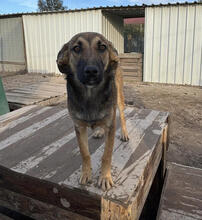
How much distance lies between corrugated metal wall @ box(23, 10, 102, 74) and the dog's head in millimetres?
8564

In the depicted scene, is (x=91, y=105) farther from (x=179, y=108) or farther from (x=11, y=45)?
(x=11, y=45)

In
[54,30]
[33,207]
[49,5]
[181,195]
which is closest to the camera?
[33,207]

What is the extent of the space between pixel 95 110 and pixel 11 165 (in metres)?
1.06

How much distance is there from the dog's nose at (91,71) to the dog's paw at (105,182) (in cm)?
88

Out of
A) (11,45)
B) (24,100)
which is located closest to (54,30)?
(11,45)

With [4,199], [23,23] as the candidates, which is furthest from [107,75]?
[23,23]

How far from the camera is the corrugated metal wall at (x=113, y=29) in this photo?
34.0 ft

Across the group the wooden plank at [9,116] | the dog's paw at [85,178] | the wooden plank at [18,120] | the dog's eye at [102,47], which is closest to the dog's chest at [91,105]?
the dog's eye at [102,47]

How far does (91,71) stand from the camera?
5.53 ft

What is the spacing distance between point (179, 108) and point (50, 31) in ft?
25.8

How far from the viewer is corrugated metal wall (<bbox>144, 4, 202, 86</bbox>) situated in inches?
330

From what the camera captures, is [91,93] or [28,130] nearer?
[91,93]

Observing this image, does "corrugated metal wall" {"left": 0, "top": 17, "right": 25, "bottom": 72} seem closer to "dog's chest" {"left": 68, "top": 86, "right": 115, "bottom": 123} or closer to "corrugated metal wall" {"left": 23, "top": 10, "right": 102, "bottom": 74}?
"corrugated metal wall" {"left": 23, "top": 10, "right": 102, "bottom": 74}

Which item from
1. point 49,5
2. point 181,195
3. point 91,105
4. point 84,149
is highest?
point 49,5
